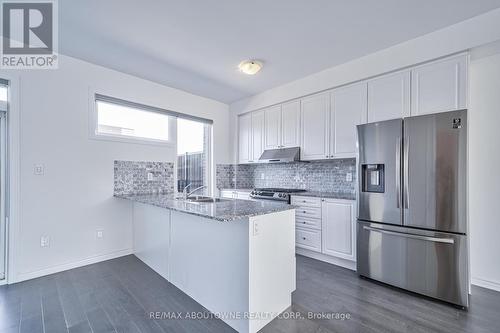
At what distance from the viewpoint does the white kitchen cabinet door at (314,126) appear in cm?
344

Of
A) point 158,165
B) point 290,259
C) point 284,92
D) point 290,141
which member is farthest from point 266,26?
point 158,165

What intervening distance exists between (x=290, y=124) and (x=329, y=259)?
2.17m

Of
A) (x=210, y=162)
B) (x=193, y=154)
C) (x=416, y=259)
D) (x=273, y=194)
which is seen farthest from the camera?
(x=210, y=162)

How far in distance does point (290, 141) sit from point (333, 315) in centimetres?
258

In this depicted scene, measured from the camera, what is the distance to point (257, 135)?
448 cm

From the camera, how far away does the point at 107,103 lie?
3330 mm

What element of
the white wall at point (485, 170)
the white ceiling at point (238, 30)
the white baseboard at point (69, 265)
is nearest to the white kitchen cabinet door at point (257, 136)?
the white ceiling at point (238, 30)

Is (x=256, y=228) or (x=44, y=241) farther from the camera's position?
(x=44, y=241)

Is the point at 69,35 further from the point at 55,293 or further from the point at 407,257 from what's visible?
the point at 407,257

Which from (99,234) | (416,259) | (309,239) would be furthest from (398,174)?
(99,234)

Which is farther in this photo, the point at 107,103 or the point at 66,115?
the point at 107,103

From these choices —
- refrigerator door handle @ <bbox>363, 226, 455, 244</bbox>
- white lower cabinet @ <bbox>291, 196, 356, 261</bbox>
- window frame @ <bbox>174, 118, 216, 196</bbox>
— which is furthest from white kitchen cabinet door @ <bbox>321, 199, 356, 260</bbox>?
window frame @ <bbox>174, 118, 216, 196</bbox>

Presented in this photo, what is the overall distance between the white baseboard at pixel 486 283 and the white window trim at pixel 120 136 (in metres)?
4.38

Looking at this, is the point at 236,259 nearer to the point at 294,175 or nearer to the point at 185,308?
the point at 185,308
